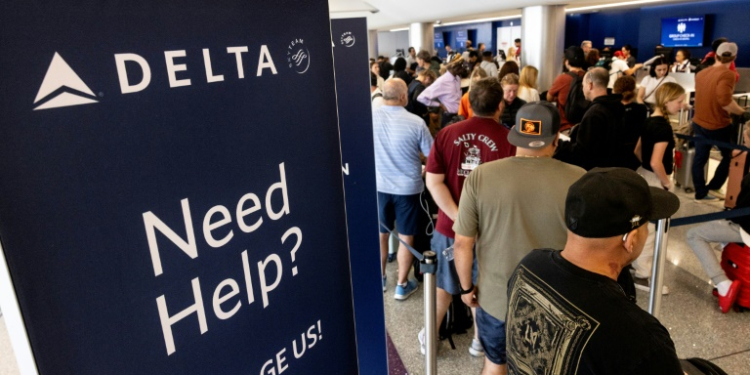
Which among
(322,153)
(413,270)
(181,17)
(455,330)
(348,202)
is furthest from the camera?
(413,270)

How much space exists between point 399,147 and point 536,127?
1.33 m

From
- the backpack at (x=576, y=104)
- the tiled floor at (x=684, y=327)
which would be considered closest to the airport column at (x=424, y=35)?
the backpack at (x=576, y=104)

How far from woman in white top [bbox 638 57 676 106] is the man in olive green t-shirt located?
440 centimetres

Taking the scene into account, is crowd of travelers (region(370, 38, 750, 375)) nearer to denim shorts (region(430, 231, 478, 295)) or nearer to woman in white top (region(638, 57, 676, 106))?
denim shorts (region(430, 231, 478, 295))

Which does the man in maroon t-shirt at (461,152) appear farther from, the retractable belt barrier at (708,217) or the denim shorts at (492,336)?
the retractable belt barrier at (708,217)

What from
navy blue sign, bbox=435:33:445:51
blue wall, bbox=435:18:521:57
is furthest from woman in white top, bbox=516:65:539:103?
navy blue sign, bbox=435:33:445:51

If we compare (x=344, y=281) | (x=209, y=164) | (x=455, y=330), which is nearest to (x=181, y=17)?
(x=209, y=164)

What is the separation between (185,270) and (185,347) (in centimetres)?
13

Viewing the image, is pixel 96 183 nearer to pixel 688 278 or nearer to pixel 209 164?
pixel 209 164

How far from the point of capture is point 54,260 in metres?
0.62

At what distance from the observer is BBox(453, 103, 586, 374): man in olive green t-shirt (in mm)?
1950

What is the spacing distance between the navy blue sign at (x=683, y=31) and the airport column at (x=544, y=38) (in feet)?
25.4

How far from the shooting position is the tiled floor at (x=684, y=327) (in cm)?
298

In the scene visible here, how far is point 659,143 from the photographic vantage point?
3535 mm
